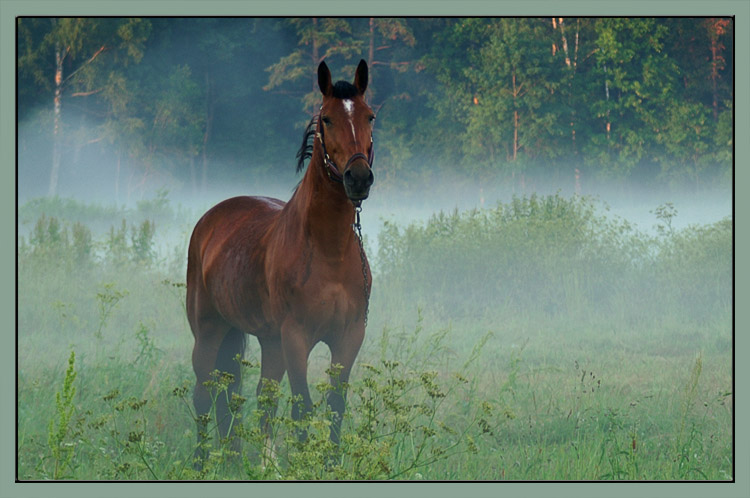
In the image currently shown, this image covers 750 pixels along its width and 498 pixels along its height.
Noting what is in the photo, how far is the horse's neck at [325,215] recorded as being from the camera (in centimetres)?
583

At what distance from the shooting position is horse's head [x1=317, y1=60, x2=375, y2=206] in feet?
17.3

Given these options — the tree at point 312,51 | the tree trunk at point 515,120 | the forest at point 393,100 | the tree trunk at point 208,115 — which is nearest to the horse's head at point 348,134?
the tree at point 312,51

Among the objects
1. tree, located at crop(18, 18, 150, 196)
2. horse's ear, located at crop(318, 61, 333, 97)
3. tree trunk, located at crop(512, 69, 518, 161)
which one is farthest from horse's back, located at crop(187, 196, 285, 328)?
tree trunk, located at crop(512, 69, 518, 161)

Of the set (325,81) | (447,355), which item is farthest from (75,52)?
(325,81)

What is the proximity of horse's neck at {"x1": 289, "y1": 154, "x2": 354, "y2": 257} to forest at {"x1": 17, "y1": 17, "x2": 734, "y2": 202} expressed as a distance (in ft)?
21.2

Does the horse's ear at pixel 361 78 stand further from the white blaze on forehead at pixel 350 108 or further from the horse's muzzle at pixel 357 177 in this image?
the horse's muzzle at pixel 357 177

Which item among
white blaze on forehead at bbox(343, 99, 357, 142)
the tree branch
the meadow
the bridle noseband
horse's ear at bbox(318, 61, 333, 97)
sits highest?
the tree branch

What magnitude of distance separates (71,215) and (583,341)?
24.3 feet

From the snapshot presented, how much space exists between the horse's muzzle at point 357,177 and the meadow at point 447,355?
0.98 meters

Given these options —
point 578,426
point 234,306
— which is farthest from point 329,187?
point 578,426

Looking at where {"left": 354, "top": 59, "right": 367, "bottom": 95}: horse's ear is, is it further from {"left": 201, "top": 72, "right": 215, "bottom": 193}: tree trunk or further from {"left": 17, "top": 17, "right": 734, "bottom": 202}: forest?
{"left": 201, "top": 72, "right": 215, "bottom": 193}: tree trunk

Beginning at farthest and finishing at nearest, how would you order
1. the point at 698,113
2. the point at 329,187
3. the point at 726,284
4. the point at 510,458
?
the point at 698,113
the point at 726,284
the point at 510,458
the point at 329,187

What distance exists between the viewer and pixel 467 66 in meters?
13.2

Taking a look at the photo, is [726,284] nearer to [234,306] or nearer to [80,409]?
[234,306]
